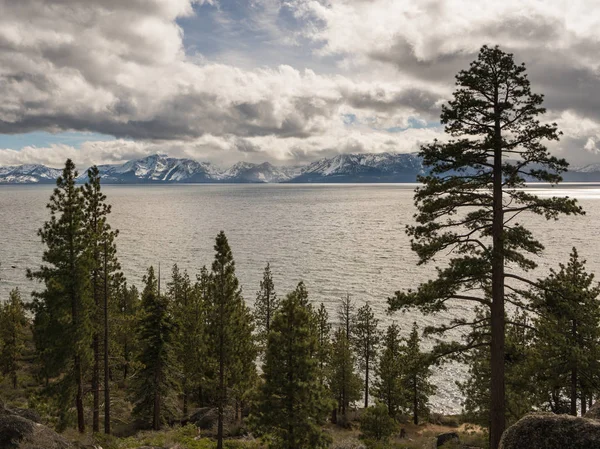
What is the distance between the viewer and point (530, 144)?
13281 millimetres

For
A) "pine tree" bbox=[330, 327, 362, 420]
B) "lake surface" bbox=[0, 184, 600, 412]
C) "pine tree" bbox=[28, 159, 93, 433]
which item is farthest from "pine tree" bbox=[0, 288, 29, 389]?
"pine tree" bbox=[330, 327, 362, 420]

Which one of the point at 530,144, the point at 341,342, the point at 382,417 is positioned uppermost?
the point at 530,144

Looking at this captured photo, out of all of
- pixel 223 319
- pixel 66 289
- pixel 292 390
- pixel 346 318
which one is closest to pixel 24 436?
pixel 66 289

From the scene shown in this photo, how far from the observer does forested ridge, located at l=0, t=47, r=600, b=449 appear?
44.2ft

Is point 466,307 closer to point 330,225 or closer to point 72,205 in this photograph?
point 72,205

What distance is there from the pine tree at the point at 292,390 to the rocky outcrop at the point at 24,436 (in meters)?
10.5

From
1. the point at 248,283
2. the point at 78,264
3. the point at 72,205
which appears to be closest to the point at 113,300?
the point at 78,264

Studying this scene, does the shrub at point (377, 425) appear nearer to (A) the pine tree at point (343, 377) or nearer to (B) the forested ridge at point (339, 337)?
(B) the forested ridge at point (339, 337)

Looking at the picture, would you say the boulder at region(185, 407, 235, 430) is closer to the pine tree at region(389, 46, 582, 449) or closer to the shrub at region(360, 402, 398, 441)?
the shrub at region(360, 402, 398, 441)

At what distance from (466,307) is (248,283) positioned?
44.3 meters

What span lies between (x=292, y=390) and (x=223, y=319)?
294 inches

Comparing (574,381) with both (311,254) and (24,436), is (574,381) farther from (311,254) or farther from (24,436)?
(311,254)

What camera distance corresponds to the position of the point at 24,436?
12.9m

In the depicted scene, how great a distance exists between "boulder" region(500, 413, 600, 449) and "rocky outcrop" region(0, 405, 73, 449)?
1463cm
